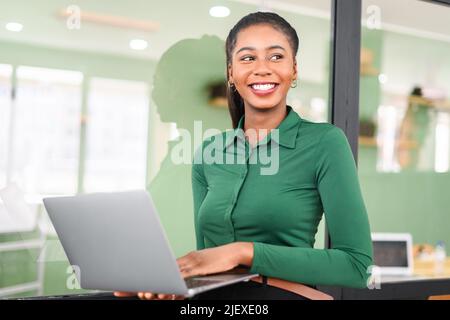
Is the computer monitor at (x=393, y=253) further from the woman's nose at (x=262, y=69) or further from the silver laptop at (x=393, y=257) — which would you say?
the woman's nose at (x=262, y=69)

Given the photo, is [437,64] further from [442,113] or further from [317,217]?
[317,217]

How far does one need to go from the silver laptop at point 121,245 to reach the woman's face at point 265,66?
1.79ft

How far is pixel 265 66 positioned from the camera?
168cm

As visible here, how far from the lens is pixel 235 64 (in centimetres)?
174

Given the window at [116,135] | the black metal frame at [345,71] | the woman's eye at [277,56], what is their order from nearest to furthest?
the woman's eye at [277,56], the window at [116,135], the black metal frame at [345,71]

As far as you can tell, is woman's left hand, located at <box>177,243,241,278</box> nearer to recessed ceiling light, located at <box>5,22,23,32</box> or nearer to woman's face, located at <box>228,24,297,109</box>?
woman's face, located at <box>228,24,297,109</box>

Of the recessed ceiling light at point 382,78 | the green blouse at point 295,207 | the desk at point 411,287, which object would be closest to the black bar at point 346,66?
the recessed ceiling light at point 382,78

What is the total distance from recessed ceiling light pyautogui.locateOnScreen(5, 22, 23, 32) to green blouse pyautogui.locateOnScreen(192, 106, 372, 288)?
93 centimetres

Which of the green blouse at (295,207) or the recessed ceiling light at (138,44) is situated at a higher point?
the recessed ceiling light at (138,44)

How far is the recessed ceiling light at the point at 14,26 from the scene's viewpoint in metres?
2.13

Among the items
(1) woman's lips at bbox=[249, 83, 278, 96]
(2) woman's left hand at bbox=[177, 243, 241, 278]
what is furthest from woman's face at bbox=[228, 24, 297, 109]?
(2) woman's left hand at bbox=[177, 243, 241, 278]

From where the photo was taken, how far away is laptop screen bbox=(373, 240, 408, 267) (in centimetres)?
279

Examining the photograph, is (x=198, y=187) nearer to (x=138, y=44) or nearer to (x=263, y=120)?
(x=263, y=120)

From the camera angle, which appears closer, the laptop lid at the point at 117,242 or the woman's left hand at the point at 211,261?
the laptop lid at the point at 117,242
